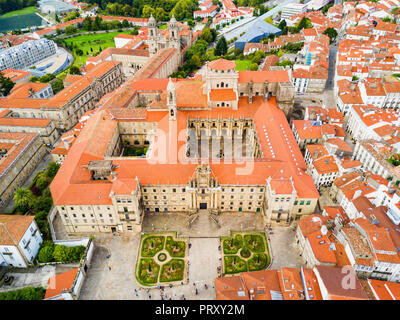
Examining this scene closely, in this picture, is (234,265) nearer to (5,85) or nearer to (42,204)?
(42,204)

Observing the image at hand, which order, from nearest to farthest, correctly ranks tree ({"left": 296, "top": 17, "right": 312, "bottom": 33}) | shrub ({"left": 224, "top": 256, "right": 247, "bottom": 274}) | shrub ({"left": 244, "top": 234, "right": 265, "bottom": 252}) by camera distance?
shrub ({"left": 224, "top": 256, "right": 247, "bottom": 274}), shrub ({"left": 244, "top": 234, "right": 265, "bottom": 252}), tree ({"left": 296, "top": 17, "right": 312, "bottom": 33})

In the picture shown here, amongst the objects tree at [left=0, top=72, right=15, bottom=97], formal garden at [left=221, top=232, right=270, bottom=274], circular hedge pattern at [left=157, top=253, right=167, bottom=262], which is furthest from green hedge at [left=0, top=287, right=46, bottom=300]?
tree at [left=0, top=72, right=15, bottom=97]

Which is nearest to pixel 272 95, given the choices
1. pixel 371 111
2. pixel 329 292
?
pixel 371 111

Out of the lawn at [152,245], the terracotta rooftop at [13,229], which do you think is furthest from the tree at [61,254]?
the lawn at [152,245]

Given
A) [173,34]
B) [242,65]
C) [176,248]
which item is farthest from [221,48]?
[176,248]

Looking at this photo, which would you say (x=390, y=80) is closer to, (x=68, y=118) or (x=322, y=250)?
(x=322, y=250)

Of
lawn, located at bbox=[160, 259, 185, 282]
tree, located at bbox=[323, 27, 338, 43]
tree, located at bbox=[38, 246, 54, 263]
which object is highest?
tree, located at bbox=[323, 27, 338, 43]

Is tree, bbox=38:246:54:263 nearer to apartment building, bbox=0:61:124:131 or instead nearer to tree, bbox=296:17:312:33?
apartment building, bbox=0:61:124:131
